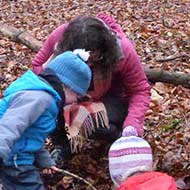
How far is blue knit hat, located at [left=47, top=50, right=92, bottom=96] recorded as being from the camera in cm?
311

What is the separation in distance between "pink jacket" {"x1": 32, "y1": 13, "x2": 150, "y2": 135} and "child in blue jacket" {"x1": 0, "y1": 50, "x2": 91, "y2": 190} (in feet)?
1.98

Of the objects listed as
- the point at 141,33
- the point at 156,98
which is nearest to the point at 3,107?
the point at 156,98

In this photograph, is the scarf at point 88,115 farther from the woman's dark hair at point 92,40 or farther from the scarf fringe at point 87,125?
the woman's dark hair at point 92,40

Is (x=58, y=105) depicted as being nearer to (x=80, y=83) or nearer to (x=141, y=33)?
(x=80, y=83)

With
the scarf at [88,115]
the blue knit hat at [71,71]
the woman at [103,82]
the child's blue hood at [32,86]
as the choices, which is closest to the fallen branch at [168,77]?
the woman at [103,82]

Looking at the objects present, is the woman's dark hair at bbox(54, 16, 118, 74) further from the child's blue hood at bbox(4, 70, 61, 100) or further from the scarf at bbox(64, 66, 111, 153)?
the child's blue hood at bbox(4, 70, 61, 100)

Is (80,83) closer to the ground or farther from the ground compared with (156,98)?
farther from the ground

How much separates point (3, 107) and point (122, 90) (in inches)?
51.4

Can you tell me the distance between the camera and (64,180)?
3895 millimetres

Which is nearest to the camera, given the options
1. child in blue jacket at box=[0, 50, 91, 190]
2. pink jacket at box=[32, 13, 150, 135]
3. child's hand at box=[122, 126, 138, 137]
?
child in blue jacket at box=[0, 50, 91, 190]

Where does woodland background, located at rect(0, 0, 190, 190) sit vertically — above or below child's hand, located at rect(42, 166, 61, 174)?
below

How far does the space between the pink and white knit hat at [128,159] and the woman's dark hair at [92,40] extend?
0.61 metres

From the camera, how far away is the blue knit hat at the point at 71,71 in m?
3.11

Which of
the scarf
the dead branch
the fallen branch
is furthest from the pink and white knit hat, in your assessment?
Answer: the dead branch
